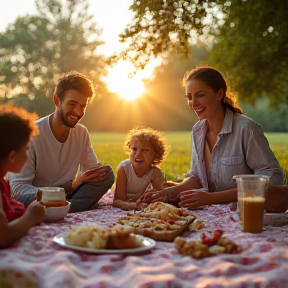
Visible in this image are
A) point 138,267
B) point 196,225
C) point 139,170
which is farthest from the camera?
point 139,170

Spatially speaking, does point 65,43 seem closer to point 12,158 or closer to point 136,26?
point 136,26

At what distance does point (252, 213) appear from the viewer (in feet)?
9.18

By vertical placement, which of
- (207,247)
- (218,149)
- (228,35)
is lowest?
(207,247)

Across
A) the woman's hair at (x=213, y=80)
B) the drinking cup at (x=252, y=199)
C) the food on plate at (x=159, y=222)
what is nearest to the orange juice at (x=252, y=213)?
the drinking cup at (x=252, y=199)

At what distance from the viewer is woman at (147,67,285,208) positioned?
3.78 metres

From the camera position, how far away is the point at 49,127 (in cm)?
404

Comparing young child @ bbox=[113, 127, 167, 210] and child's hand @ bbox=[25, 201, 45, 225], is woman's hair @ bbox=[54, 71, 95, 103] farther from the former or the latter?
child's hand @ bbox=[25, 201, 45, 225]

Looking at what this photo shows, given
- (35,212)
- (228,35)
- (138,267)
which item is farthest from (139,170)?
(228,35)

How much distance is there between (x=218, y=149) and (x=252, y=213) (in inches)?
54.4

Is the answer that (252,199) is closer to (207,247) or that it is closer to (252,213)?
(252,213)

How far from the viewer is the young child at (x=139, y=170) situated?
4.41m

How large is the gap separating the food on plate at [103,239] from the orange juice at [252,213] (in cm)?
79

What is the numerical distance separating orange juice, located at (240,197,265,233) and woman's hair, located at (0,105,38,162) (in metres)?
1.34

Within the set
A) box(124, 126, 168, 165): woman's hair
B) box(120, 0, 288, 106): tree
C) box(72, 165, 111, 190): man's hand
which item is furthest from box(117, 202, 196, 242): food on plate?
box(120, 0, 288, 106): tree
